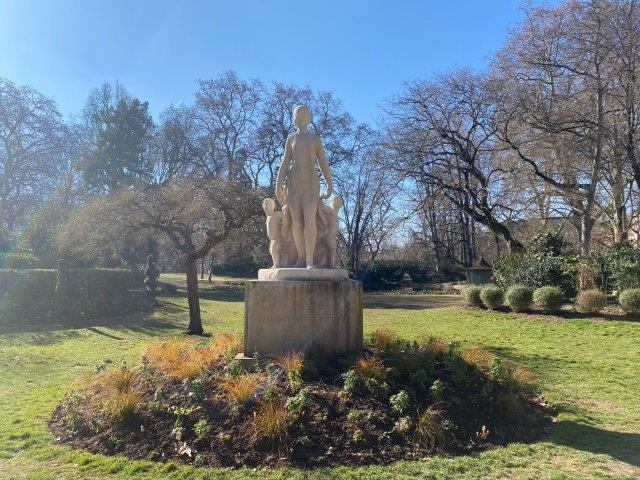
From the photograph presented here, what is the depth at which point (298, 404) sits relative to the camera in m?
5.11

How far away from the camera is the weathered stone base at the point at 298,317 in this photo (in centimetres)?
659

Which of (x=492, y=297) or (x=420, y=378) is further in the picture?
(x=492, y=297)

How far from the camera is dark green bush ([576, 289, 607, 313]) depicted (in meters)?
15.7

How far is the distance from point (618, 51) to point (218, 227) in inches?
613

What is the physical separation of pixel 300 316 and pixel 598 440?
3.65 meters

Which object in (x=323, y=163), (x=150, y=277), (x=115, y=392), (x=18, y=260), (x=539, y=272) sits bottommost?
(x=115, y=392)

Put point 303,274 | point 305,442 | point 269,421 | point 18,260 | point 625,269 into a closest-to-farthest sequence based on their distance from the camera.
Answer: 1. point 305,442
2. point 269,421
3. point 303,274
4. point 625,269
5. point 18,260

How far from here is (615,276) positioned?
16641 mm

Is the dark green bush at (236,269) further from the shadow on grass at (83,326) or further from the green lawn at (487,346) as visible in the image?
the green lawn at (487,346)

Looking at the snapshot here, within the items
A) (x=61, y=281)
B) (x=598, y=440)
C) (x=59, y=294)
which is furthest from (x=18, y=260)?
(x=598, y=440)

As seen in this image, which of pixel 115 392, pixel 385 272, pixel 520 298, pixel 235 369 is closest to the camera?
pixel 115 392

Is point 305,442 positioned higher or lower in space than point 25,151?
lower

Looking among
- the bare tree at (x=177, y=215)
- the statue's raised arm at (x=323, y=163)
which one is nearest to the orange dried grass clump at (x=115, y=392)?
the statue's raised arm at (x=323, y=163)

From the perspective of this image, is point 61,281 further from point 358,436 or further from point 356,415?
point 358,436
